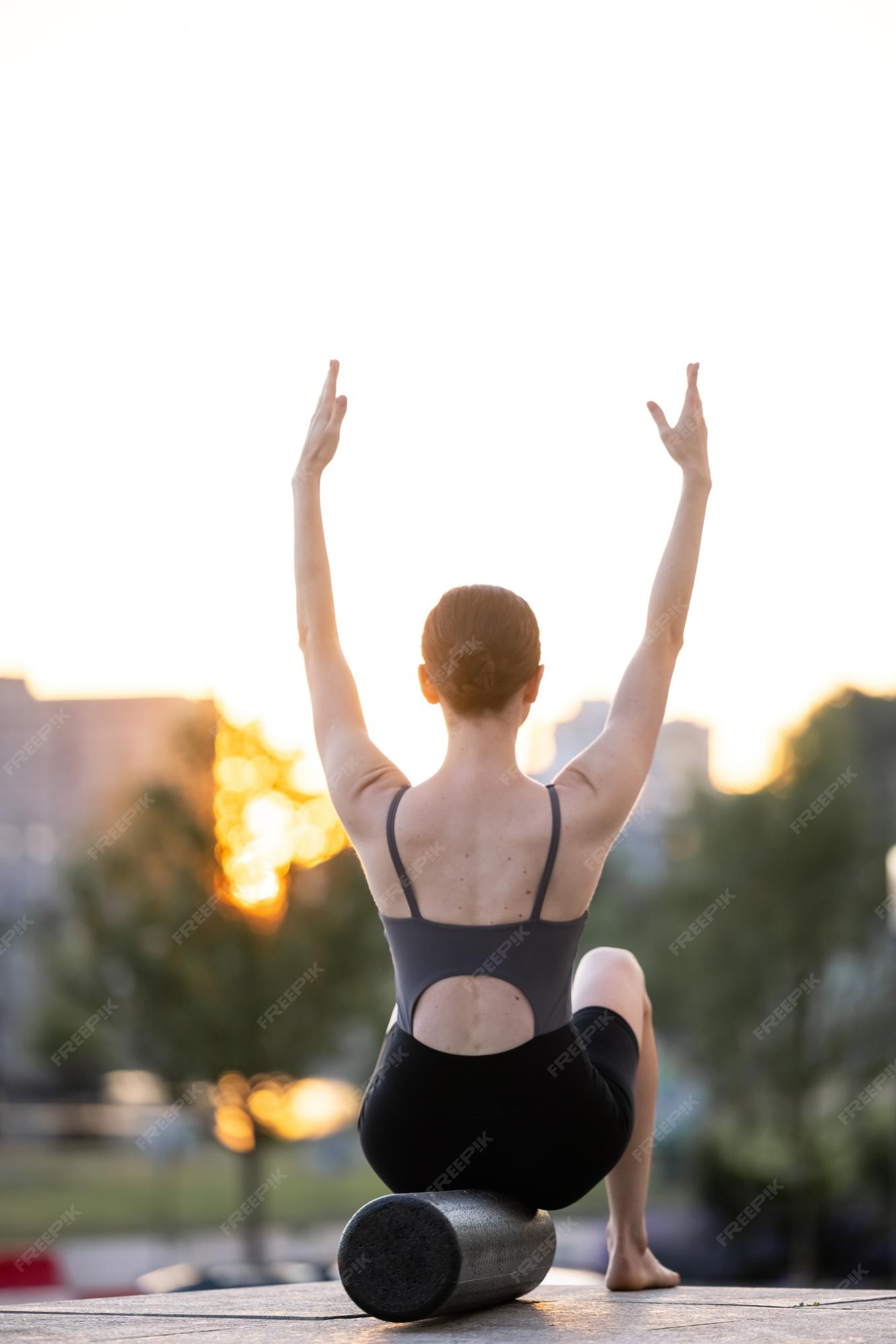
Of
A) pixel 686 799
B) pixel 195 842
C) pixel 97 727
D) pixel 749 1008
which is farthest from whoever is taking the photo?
pixel 97 727

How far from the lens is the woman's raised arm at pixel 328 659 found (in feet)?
12.1

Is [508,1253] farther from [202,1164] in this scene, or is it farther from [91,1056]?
[202,1164]

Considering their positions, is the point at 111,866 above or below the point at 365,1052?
above

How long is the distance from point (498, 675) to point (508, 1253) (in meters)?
1.41

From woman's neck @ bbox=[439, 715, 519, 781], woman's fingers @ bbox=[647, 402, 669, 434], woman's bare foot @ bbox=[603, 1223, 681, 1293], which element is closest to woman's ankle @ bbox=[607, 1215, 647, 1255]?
woman's bare foot @ bbox=[603, 1223, 681, 1293]

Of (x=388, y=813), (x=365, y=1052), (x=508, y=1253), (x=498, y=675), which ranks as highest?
(x=498, y=675)

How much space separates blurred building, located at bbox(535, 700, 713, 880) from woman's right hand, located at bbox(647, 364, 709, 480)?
805 millimetres

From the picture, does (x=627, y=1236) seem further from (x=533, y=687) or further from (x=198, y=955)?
(x=198, y=955)

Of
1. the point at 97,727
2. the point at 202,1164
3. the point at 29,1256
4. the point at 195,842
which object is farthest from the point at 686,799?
the point at 97,727

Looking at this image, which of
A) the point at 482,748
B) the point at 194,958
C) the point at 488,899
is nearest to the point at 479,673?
the point at 482,748

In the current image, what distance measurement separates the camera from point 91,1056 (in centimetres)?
2458

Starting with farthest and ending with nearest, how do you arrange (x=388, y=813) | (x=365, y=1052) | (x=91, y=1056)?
(x=365, y=1052) → (x=91, y=1056) → (x=388, y=813)

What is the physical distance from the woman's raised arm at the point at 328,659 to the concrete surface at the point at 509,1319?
118 cm

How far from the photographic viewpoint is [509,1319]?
3.60m
